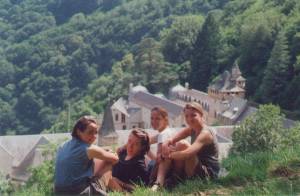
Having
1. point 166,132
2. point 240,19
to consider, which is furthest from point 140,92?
point 166,132

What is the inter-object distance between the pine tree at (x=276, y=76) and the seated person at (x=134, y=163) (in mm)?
49217

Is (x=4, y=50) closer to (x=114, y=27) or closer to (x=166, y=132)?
(x=114, y=27)

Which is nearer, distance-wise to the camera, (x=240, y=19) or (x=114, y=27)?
(x=240, y=19)

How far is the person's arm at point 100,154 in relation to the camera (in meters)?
7.44

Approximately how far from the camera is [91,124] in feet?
24.7

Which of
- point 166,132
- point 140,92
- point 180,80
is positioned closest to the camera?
point 166,132

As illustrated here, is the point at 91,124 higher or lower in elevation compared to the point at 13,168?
higher

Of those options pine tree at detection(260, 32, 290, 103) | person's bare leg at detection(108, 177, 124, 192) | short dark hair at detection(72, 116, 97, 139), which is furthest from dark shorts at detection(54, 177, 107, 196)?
pine tree at detection(260, 32, 290, 103)

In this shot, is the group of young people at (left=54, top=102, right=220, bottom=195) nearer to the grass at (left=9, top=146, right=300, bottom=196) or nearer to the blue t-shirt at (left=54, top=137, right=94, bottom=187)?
the blue t-shirt at (left=54, top=137, right=94, bottom=187)

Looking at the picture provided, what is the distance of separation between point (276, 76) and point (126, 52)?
58972mm

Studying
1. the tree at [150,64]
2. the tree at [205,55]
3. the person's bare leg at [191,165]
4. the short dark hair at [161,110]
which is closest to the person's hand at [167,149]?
the person's bare leg at [191,165]

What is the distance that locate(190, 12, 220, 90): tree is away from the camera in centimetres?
7475

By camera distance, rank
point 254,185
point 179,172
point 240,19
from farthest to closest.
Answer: point 240,19 → point 179,172 → point 254,185

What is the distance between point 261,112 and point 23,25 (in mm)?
116169
